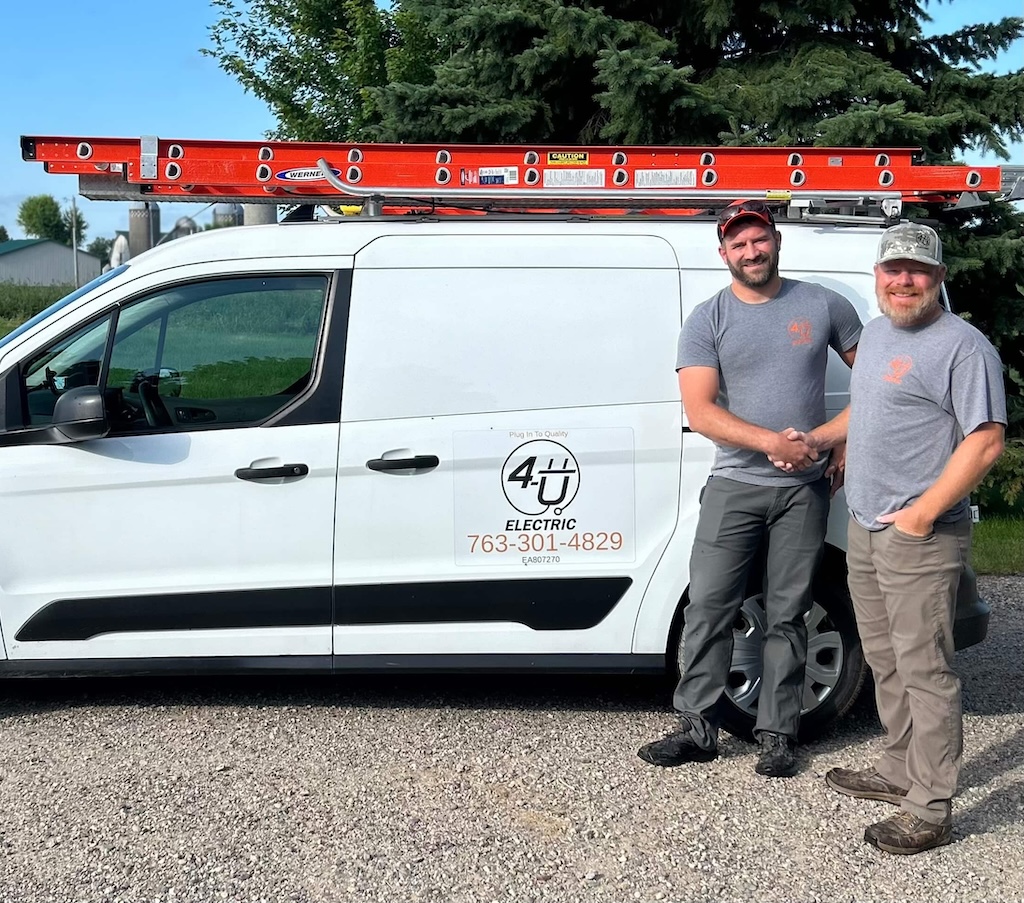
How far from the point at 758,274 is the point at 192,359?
2175 millimetres

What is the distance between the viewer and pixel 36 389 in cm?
445

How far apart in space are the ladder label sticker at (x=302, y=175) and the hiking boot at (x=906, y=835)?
A: 3.34 meters

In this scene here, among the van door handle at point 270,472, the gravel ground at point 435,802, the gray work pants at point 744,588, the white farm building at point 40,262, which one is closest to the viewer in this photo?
the gravel ground at point 435,802

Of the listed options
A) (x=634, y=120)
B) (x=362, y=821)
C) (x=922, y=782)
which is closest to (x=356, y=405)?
(x=362, y=821)

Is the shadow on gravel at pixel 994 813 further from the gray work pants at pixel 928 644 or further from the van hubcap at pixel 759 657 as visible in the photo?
the van hubcap at pixel 759 657

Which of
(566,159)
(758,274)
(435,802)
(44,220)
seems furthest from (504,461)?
(44,220)

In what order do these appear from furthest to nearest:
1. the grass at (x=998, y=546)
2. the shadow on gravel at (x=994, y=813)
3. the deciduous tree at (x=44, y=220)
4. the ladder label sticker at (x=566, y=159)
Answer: the deciduous tree at (x=44, y=220) < the grass at (x=998, y=546) < the ladder label sticker at (x=566, y=159) < the shadow on gravel at (x=994, y=813)

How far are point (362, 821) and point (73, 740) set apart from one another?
1.40 metres

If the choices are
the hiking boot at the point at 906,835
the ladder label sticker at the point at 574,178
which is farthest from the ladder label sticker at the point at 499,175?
the hiking boot at the point at 906,835

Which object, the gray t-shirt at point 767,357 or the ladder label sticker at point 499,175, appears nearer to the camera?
the gray t-shirt at point 767,357

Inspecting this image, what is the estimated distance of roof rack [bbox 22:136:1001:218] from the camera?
15.7 feet

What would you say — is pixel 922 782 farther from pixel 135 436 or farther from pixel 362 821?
pixel 135 436

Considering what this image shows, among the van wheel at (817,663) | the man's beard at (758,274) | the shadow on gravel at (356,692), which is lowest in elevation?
the shadow on gravel at (356,692)

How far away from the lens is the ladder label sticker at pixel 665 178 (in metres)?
4.82
